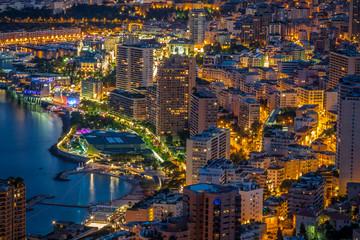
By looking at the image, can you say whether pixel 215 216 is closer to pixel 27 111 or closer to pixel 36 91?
pixel 27 111

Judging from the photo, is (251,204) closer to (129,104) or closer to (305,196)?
(305,196)

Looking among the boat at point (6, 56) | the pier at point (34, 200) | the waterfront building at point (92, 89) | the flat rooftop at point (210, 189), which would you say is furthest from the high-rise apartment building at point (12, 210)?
the boat at point (6, 56)

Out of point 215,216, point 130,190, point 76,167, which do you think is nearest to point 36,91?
point 76,167

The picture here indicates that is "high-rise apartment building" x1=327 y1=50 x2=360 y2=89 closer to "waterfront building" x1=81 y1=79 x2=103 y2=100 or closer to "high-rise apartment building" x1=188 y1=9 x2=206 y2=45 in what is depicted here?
→ "waterfront building" x1=81 y1=79 x2=103 y2=100

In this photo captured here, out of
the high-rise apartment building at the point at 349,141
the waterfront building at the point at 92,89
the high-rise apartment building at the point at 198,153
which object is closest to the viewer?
the high-rise apartment building at the point at 349,141

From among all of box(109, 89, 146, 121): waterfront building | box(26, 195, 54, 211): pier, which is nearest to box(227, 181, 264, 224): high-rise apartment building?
box(26, 195, 54, 211): pier

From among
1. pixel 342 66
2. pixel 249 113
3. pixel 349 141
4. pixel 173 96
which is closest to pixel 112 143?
pixel 173 96

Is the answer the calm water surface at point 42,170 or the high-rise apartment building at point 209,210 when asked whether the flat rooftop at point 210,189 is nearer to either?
the high-rise apartment building at point 209,210
